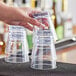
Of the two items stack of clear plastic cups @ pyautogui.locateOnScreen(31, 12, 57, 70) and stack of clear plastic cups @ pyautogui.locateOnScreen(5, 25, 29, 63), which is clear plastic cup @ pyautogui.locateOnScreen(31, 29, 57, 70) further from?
stack of clear plastic cups @ pyautogui.locateOnScreen(5, 25, 29, 63)

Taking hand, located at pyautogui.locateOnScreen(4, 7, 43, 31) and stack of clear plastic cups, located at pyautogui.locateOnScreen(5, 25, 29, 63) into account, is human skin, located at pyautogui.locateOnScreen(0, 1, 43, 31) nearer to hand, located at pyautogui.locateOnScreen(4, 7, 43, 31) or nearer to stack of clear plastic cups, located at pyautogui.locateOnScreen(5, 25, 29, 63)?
hand, located at pyautogui.locateOnScreen(4, 7, 43, 31)

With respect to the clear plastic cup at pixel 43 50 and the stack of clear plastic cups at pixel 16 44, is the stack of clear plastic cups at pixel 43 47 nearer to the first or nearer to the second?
the clear plastic cup at pixel 43 50

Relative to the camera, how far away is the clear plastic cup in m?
1.02

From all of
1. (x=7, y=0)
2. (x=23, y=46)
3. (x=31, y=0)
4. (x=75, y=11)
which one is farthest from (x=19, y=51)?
(x=75, y=11)

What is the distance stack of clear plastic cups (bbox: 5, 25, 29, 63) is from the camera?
3.73 feet

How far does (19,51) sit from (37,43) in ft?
0.48

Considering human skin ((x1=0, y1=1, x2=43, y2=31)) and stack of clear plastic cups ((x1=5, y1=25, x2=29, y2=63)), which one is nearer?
human skin ((x1=0, y1=1, x2=43, y2=31))

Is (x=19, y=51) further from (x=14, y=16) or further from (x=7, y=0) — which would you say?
(x=7, y=0)

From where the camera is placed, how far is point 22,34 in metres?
1.15

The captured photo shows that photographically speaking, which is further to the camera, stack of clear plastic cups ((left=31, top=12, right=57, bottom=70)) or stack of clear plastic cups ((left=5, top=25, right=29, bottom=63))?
stack of clear plastic cups ((left=5, top=25, right=29, bottom=63))

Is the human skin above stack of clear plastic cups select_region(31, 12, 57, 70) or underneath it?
above

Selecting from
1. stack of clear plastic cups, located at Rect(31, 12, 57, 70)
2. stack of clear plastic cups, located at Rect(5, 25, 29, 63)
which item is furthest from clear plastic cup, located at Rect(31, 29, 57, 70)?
stack of clear plastic cups, located at Rect(5, 25, 29, 63)

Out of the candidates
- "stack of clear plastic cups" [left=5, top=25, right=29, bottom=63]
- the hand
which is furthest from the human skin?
"stack of clear plastic cups" [left=5, top=25, right=29, bottom=63]

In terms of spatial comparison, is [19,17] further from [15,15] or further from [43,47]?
[43,47]
